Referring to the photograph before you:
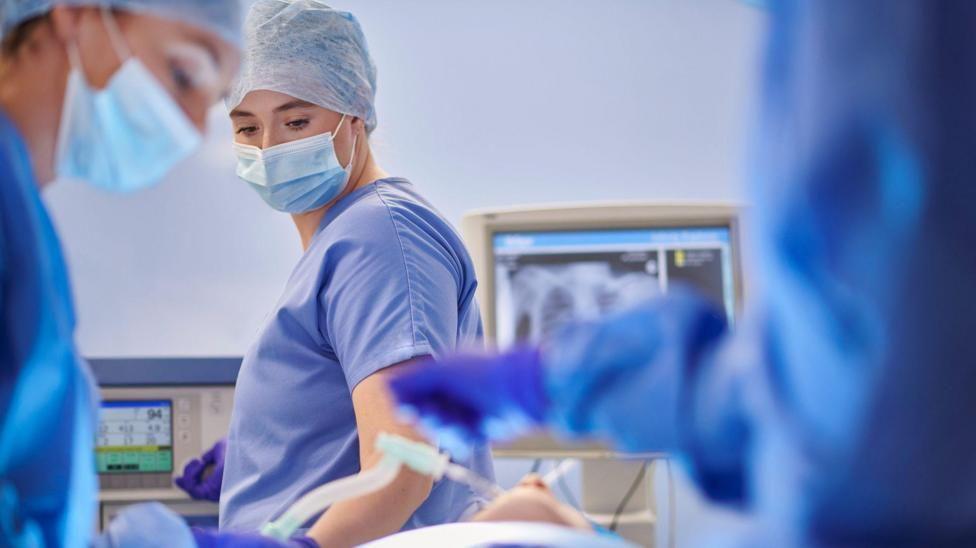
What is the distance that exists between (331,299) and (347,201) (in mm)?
212

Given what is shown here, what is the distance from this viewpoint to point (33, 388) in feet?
2.47

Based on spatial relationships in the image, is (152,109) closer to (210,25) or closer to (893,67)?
(210,25)

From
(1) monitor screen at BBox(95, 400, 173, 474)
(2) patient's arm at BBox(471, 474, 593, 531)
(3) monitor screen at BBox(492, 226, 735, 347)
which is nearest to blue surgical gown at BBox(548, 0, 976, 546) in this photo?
(2) patient's arm at BBox(471, 474, 593, 531)

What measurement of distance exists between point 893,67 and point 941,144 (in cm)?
5

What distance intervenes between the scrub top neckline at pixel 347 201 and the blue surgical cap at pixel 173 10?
599 millimetres

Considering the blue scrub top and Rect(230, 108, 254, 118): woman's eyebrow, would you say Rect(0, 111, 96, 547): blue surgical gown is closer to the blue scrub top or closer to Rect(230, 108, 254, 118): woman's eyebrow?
the blue scrub top

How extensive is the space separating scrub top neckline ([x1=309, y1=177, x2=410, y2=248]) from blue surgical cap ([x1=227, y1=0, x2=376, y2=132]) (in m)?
0.11

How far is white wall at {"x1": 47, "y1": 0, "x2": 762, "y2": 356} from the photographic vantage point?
10.3 ft

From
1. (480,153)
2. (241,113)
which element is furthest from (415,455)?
(480,153)

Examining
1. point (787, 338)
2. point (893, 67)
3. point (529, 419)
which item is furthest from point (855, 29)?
point (529, 419)

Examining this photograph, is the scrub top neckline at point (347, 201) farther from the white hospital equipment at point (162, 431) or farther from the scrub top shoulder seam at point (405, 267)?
the white hospital equipment at point (162, 431)

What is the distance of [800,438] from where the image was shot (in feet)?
1.90

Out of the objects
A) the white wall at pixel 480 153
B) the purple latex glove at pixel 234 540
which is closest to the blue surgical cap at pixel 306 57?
the purple latex glove at pixel 234 540

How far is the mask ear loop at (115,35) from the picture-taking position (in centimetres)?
84
